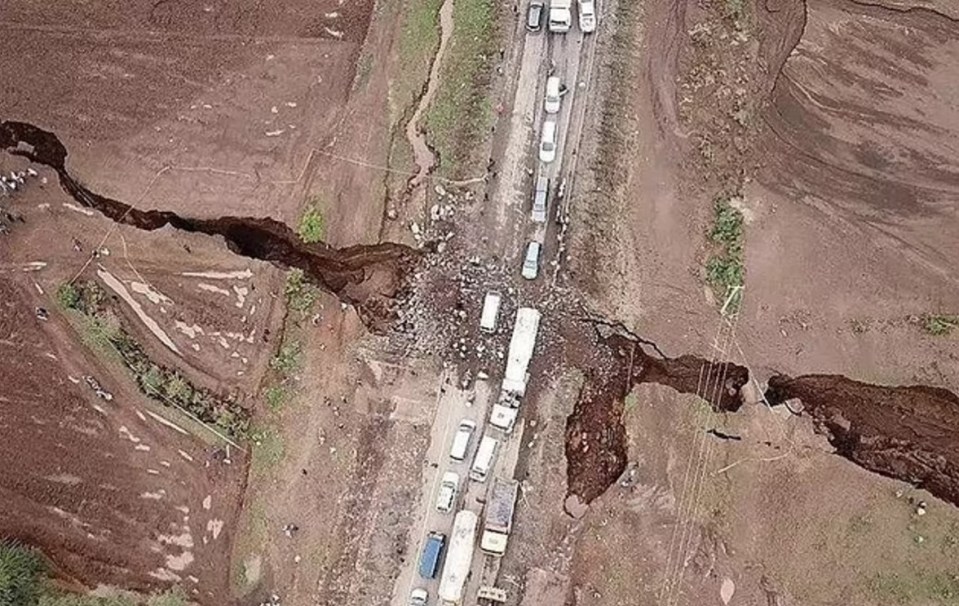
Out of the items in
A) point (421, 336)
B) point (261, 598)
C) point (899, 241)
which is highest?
point (899, 241)

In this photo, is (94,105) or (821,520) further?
(94,105)

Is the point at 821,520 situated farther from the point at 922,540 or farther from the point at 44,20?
the point at 44,20

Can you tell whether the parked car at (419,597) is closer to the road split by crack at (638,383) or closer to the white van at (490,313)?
the road split by crack at (638,383)

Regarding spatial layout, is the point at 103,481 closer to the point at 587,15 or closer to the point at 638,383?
the point at 638,383

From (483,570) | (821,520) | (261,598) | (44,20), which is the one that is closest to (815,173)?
(821,520)

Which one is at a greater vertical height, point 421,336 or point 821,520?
point 421,336

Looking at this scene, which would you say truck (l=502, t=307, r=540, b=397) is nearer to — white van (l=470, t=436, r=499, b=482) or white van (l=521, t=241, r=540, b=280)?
white van (l=521, t=241, r=540, b=280)

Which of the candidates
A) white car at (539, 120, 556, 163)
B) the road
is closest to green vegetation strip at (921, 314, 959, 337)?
the road

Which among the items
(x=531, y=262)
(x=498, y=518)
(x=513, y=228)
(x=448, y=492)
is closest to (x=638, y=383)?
(x=531, y=262)
